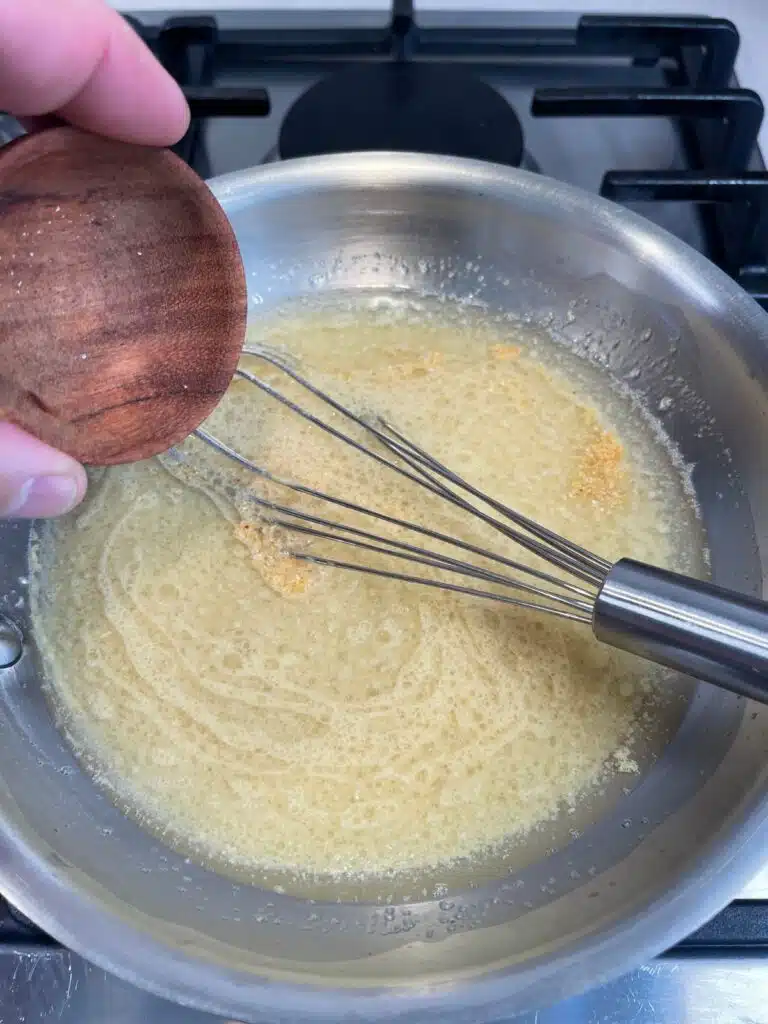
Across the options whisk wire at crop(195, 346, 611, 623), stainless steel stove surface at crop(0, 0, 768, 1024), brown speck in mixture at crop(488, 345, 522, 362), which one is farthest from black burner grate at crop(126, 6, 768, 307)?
whisk wire at crop(195, 346, 611, 623)

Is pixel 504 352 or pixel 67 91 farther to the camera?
pixel 504 352

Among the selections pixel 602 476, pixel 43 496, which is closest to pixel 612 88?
pixel 602 476

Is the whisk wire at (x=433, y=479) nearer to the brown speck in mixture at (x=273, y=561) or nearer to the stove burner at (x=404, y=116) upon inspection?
the brown speck in mixture at (x=273, y=561)

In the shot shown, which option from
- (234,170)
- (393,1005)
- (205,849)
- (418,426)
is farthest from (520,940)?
(234,170)

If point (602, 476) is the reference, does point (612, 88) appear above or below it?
above

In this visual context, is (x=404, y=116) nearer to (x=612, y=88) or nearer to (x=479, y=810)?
(x=612, y=88)

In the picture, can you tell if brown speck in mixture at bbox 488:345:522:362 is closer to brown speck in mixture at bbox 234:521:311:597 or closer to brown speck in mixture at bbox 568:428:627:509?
brown speck in mixture at bbox 568:428:627:509

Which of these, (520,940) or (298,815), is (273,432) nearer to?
(298,815)
